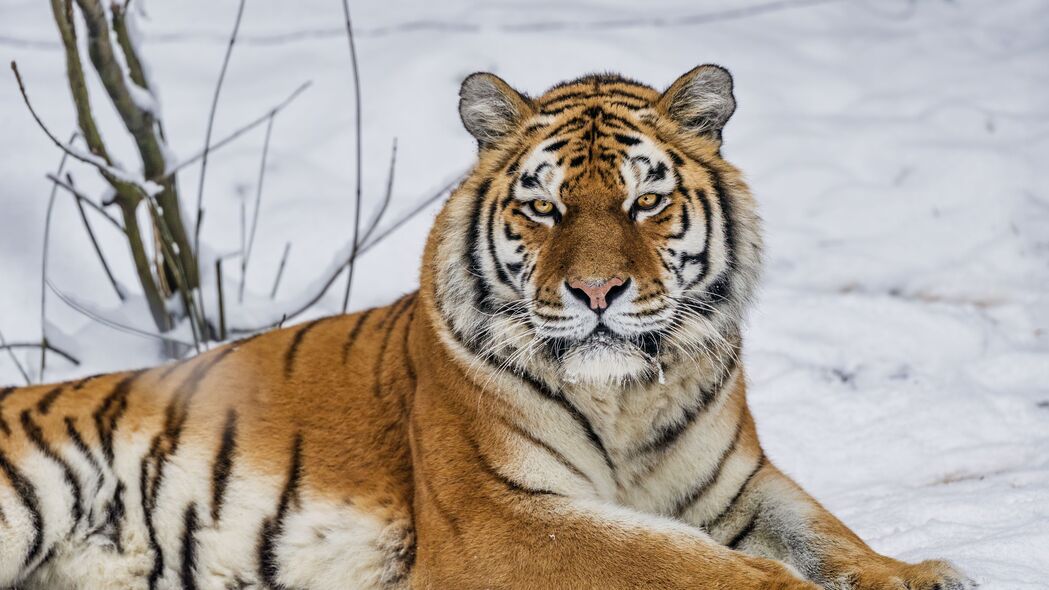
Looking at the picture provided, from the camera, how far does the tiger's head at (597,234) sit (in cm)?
202

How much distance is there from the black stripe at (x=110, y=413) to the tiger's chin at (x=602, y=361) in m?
0.95

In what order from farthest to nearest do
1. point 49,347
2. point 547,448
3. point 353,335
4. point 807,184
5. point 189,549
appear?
point 807,184, point 49,347, point 353,335, point 189,549, point 547,448

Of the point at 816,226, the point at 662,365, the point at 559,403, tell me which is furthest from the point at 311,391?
the point at 816,226

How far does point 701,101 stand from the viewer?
7.44 feet

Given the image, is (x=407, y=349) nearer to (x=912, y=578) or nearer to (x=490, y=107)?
(x=490, y=107)

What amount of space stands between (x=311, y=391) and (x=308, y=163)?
2452mm

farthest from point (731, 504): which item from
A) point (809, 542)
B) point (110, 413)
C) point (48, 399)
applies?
point (48, 399)

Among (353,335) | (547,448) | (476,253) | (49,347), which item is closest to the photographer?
(547,448)

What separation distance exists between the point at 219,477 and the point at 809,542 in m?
1.13

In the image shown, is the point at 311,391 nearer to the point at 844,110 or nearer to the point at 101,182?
the point at 101,182

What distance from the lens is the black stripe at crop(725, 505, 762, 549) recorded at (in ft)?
7.47

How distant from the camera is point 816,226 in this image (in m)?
4.51

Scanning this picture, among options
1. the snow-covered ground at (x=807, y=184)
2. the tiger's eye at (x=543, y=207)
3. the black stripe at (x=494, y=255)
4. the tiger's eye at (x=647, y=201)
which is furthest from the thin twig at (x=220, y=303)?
the tiger's eye at (x=647, y=201)

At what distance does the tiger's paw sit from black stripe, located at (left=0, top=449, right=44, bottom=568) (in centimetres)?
147
